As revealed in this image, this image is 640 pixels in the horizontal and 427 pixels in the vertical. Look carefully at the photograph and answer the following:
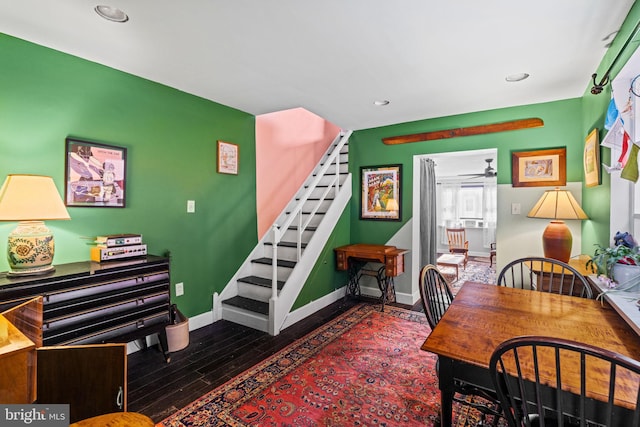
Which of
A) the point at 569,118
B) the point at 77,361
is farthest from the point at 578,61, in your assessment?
the point at 77,361

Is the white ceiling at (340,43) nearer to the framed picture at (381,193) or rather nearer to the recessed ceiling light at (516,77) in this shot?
the recessed ceiling light at (516,77)

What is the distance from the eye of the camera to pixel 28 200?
177cm

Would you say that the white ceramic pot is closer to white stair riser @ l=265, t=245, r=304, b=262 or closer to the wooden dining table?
the wooden dining table

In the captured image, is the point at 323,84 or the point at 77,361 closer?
the point at 77,361

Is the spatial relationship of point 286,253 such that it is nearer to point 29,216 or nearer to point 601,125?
point 29,216

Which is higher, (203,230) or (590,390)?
(203,230)

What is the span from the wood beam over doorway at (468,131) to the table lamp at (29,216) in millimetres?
3515

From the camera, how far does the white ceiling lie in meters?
1.67

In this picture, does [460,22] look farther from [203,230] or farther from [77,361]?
[203,230]

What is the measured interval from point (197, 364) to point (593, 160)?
3.51 m

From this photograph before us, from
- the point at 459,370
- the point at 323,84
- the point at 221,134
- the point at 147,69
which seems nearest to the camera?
the point at 459,370

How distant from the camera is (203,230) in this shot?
3.13 meters

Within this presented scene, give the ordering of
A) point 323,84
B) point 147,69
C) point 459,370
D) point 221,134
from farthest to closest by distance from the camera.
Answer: point 221,134 → point 323,84 → point 147,69 → point 459,370

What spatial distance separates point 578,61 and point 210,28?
2.61 m
